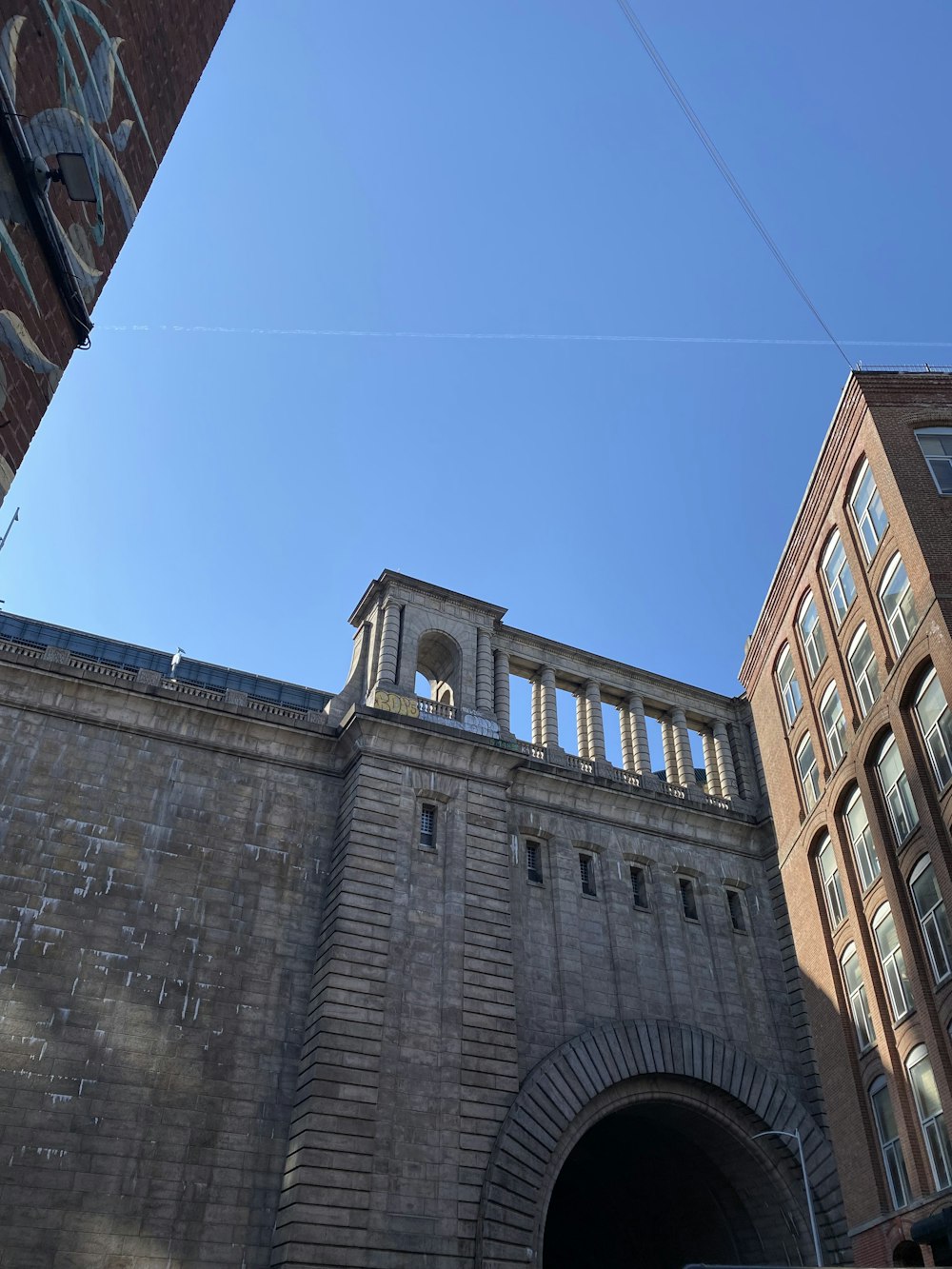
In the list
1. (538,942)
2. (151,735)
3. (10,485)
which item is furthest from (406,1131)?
(10,485)

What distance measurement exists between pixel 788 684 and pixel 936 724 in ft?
33.7

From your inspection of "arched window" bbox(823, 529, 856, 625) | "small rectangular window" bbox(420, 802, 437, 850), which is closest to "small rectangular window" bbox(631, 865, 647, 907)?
"small rectangular window" bbox(420, 802, 437, 850)

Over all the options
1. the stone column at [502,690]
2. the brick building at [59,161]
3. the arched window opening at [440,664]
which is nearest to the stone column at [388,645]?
the arched window opening at [440,664]

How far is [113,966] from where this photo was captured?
103 feet

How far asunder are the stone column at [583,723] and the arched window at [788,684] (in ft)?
39.5

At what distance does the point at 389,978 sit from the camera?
33.4m

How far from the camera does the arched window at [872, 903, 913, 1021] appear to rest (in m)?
26.1

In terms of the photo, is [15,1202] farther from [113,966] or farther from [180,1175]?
[113,966]

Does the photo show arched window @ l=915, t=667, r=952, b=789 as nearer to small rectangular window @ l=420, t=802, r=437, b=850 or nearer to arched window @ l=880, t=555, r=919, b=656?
arched window @ l=880, t=555, r=919, b=656

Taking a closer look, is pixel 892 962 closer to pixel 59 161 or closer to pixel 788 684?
pixel 788 684

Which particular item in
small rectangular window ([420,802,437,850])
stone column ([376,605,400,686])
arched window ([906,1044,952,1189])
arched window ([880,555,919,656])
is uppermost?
stone column ([376,605,400,686])

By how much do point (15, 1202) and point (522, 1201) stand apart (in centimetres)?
1432

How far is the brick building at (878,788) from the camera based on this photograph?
24.6 metres

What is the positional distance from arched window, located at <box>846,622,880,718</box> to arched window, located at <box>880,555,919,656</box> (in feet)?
4.22
